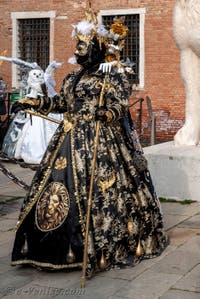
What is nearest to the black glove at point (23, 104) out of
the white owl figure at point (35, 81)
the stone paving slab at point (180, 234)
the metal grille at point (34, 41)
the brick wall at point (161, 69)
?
the stone paving slab at point (180, 234)

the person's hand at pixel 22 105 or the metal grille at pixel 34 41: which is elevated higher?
the metal grille at pixel 34 41

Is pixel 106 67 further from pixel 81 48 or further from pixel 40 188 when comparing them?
pixel 40 188

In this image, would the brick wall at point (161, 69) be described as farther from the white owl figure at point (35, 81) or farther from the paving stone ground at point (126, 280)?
the paving stone ground at point (126, 280)

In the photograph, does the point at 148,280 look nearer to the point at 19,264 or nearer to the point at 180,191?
the point at 19,264

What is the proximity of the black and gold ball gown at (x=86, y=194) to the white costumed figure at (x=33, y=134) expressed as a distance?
575 cm

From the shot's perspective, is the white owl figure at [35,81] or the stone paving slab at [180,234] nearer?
the stone paving slab at [180,234]

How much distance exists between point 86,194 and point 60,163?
0.32 meters

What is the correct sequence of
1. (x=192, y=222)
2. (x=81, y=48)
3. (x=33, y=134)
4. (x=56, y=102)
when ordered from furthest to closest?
(x=33, y=134) → (x=192, y=222) → (x=56, y=102) → (x=81, y=48)

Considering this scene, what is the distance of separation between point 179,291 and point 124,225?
2.30 ft

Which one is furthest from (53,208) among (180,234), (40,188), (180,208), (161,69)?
(161,69)

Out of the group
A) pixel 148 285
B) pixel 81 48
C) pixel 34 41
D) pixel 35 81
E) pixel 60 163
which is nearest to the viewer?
pixel 148 285

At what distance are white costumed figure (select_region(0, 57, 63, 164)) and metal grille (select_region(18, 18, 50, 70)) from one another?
5.42 metres

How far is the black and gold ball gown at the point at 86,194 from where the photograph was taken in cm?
437

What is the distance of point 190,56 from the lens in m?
7.38
